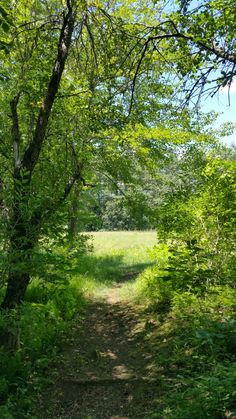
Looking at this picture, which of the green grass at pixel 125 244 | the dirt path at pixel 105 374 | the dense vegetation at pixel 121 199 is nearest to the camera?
the dense vegetation at pixel 121 199

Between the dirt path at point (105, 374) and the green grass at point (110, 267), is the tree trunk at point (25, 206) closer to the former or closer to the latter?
the dirt path at point (105, 374)

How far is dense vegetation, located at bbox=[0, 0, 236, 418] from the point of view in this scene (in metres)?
3.94

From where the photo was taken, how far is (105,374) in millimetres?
5430

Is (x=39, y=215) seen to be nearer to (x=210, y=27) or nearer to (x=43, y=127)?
(x=43, y=127)

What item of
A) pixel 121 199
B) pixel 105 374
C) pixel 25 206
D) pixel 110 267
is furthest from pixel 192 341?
pixel 110 267

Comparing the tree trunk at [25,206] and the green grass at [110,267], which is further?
the green grass at [110,267]

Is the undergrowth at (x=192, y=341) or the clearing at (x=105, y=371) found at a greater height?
the undergrowth at (x=192, y=341)

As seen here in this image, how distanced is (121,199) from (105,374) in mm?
5748

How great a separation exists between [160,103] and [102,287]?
613 centimetres

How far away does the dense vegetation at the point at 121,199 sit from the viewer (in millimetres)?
3936

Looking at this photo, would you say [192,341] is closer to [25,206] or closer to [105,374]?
[105,374]

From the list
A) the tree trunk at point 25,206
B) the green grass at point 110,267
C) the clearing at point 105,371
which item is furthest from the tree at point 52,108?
the green grass at point 110,267

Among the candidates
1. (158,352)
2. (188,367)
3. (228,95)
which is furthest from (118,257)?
(228,95)

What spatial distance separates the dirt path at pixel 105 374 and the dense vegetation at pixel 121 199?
0.30m
